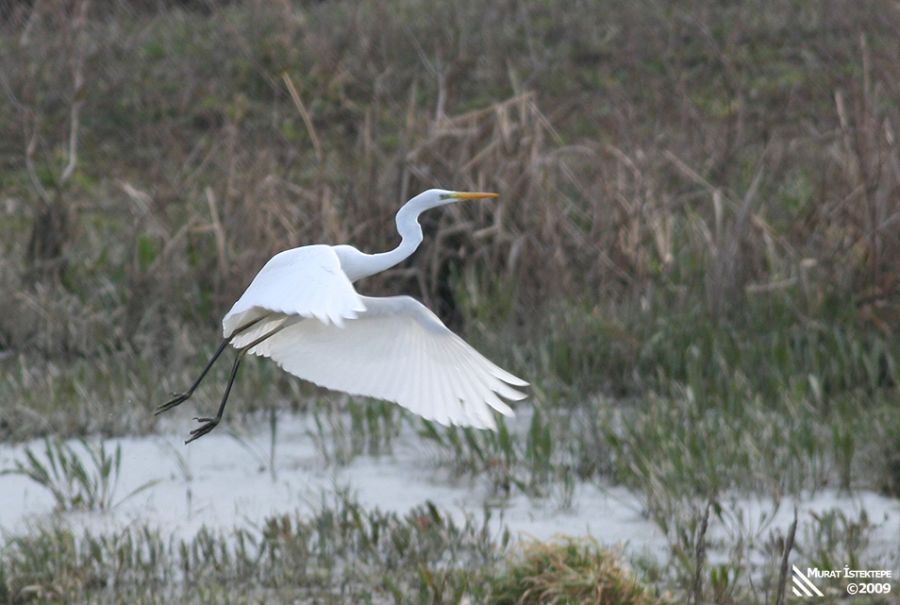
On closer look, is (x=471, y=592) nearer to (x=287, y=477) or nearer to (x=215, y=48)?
(x=287, y=477)

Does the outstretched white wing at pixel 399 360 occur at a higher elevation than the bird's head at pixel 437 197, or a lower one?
lower

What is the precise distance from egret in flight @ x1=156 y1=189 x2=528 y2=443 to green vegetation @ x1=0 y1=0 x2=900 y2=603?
21.0 inches

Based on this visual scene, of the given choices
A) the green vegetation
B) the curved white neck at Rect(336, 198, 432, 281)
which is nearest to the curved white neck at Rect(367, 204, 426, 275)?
the curved white neck at Rect(336, 198, 432, 281)

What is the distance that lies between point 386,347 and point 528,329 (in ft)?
8.40

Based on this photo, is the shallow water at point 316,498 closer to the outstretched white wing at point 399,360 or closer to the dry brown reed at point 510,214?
the outstretched white wing at point 399,360

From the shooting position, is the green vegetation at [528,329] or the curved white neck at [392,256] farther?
the green vegetation at [528,329]

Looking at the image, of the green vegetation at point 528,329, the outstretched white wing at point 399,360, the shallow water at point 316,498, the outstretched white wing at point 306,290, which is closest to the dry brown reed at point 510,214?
the green vegetation at point 528,329

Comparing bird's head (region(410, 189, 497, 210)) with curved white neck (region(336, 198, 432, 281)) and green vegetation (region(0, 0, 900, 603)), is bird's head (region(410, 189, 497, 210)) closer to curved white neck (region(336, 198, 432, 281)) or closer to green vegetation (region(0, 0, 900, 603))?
curved white neck (region(336, 198, 432, 281))

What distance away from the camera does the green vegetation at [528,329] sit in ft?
15.2

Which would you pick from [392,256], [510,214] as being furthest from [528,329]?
[392,256]

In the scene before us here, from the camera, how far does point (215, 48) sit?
1245cm

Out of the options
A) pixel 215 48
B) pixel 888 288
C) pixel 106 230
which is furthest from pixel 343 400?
pixel 215 48

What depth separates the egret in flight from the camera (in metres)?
3.69

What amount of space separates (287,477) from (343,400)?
28.1 inches
